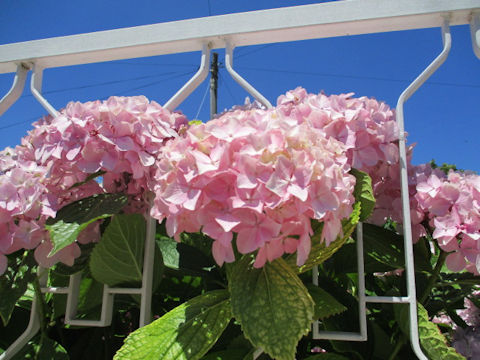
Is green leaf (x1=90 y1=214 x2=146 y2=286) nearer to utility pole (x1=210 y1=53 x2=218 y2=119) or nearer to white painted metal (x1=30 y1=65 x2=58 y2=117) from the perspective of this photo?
white painted metal (x1=30 y1=65 x2=58 y2=117)

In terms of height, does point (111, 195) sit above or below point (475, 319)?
above

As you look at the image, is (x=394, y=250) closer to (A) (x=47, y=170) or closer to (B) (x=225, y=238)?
(B) (x=225, y=238)

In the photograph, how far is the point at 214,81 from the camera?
780 cm

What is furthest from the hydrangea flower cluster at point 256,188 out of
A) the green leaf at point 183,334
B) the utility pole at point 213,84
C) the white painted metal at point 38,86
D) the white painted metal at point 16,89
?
the utility pole at point 213,84

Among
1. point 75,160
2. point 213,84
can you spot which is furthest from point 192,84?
point 213,84

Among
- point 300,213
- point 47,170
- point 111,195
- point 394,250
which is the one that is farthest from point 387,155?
point 47,170

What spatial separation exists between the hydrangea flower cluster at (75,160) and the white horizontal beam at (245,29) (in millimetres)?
194

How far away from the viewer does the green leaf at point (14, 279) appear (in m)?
0.68

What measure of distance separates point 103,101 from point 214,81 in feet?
23.9

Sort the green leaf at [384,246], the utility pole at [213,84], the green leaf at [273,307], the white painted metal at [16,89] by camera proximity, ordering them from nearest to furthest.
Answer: the green leaf at [273,307]
the green leaf at [384,246]
the white painted metal at [16,89]
the utility pole at [213,84]

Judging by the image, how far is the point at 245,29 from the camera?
2.64 ft

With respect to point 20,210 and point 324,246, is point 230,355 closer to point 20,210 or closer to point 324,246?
point 324,246

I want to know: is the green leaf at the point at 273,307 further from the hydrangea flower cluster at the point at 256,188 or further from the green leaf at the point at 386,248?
the green leaf at the point at 386,248

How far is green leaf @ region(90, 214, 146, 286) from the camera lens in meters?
0.69
